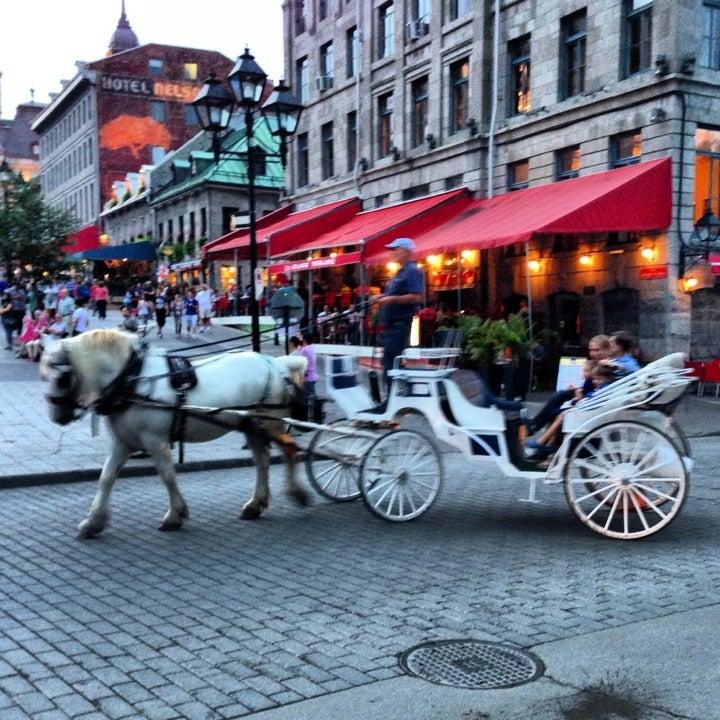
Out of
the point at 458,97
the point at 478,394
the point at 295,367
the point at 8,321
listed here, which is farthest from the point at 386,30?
A: the point at 478,394

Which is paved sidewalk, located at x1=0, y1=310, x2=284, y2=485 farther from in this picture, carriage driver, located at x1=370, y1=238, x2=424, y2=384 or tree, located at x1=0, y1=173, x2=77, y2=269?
tree, located at x1=0, y1=173, x2=77, y2=269

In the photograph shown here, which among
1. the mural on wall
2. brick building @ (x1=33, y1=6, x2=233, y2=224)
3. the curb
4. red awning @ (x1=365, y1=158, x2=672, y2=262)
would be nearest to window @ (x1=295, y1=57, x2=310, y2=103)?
red awning @ (x1=365, y1=158, x2=672, y2=262)

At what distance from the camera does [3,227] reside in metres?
39.3

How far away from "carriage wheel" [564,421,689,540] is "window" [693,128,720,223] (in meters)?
12.4

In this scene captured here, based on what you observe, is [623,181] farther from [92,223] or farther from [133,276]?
[92,223]

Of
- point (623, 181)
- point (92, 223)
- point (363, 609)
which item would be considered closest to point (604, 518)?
point (363, 609)

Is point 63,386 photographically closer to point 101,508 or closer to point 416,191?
point 101,508

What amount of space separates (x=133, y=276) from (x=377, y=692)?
52512 mm

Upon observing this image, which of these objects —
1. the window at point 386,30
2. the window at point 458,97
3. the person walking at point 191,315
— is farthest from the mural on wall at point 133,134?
the window at point 458,97

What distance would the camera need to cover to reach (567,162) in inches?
792

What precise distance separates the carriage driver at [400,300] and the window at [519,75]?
48.0 feet

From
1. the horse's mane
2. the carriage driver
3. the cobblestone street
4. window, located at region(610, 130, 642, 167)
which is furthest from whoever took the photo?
window, located at region(610, 130, 642, 167)

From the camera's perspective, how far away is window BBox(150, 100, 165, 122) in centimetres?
6159

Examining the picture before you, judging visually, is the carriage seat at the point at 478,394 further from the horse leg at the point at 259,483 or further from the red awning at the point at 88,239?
the red awning at the point at 88,239
